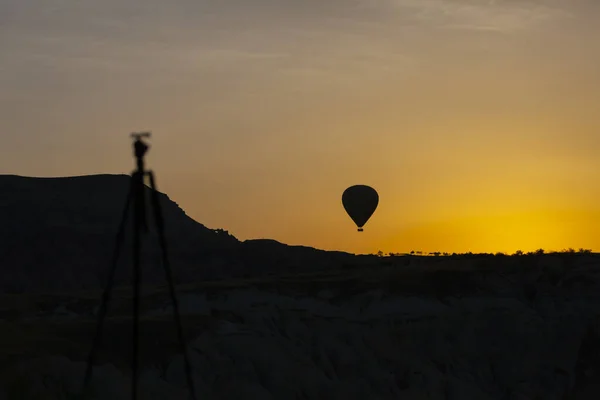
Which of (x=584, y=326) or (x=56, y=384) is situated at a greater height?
(x=584, y=326)

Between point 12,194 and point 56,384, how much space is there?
12688cm

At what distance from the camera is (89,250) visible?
148 metres

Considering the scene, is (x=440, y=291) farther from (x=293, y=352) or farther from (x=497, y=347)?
(x=293, y=352)

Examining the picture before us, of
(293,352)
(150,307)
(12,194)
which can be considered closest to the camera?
(293,352)

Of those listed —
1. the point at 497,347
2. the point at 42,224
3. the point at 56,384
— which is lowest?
the point at 56,384

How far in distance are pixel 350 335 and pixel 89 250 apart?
79.9 m

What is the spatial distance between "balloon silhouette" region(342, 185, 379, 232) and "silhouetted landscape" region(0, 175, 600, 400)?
5.41 m

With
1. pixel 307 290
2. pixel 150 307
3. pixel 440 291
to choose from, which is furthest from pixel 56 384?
pixel 440 291

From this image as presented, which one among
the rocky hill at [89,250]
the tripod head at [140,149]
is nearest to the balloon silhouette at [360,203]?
the rocky hill at [89,250]

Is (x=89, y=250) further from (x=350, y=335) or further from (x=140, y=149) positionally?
(x=140, y=149)

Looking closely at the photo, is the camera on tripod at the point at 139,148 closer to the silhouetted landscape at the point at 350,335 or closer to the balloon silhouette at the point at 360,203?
the silhouetted landscape at the point at 350,335

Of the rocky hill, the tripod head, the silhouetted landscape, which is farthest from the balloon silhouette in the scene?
the tripod head

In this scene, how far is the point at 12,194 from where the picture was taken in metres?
177

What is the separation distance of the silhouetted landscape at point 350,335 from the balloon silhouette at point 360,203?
5.41m
